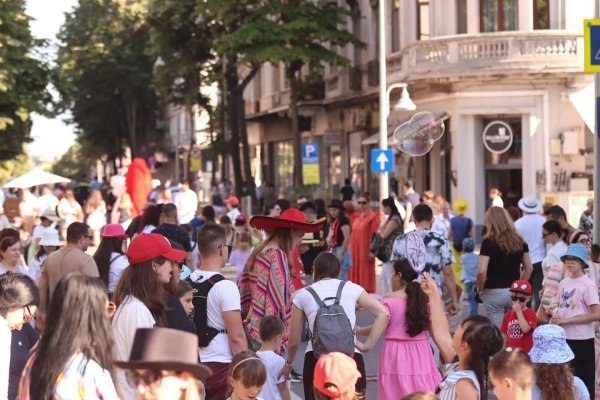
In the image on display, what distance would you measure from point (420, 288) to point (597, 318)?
206cm

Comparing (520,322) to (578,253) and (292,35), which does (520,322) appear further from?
(292,35)

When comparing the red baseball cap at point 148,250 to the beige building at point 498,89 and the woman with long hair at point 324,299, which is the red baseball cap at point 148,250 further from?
the beige building at point 498,89

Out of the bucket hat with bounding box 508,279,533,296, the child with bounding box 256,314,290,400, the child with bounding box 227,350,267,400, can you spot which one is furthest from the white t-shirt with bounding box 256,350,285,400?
the bucket hat with bounding box 508,279,533,296

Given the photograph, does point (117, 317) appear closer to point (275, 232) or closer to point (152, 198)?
point (275, 232)

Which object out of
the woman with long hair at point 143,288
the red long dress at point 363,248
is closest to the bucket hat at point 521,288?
the woman with long hair at point 143,288

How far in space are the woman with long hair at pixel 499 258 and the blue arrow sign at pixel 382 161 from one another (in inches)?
646

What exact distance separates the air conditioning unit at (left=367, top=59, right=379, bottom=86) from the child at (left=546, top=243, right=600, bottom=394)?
3100cm

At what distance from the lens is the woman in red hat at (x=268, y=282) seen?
383 inches

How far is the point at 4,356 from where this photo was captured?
6715 millimetres

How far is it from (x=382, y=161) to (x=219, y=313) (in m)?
21.1

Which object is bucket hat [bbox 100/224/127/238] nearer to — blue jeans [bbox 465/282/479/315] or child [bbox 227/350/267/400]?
child [bbox 227/350/267/400]

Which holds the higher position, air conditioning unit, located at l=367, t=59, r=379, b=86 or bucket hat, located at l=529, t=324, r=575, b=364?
air conditioning unit, located at l=367, t=59, r=379, b=86

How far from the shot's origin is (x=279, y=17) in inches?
1642

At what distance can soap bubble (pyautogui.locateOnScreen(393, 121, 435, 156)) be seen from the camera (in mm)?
18547
